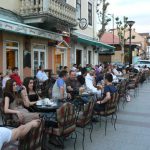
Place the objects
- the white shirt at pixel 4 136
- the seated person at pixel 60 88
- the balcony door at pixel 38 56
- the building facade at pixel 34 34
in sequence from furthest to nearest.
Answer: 1. the balcony door at pixel 38 56
2. the building facade at pixel 34 34
3. the seated person at pixel 60 88
4. the white shirt at pixel 4 136

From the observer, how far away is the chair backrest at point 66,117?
533cm

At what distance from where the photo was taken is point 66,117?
5.48 meters

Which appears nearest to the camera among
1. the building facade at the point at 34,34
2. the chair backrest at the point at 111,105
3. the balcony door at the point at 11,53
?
the chair backrest at the point at 111,105

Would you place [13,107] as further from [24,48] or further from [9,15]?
[24,48]

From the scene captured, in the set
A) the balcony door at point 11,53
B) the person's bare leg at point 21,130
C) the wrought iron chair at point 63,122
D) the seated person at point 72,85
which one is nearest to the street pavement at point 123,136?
the wrought iron chair at point 63,122

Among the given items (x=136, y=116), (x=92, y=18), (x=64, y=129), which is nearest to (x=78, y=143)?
(x=64, y=129)

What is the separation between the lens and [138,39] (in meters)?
78.3

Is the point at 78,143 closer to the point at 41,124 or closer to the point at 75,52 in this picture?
the point at 41,124

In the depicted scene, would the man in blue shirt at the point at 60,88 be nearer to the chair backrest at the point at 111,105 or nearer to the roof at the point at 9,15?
the chair backrest at the point at 111,105

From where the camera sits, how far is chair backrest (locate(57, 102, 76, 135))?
210 inches

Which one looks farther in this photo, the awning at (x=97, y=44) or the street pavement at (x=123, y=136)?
the awning at (x=97, y=44)

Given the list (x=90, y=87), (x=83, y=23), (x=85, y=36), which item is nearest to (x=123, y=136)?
(x=90, y=87)

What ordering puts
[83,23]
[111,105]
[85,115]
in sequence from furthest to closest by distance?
[83,23] → [111,105] → [85,115]

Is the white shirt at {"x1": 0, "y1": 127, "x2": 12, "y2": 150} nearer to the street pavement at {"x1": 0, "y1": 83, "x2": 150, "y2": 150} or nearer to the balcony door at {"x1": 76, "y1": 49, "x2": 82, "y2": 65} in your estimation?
the street pavement at {"x1": 0, "y1": 83, "x2": 150, "y2": 150}
